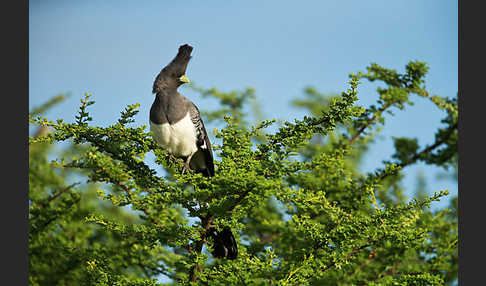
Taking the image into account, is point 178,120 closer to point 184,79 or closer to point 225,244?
point 184,79

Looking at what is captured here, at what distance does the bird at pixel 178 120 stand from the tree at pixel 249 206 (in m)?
0.30

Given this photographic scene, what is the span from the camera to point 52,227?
438cm

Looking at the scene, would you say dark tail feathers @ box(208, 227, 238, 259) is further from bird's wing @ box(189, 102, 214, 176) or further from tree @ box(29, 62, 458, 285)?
bird's wing @ box(189, 102, 214, 176)

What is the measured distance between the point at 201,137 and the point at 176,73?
0.59m

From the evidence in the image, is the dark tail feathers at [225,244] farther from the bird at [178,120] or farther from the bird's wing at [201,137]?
the bird's wing at [201,137]

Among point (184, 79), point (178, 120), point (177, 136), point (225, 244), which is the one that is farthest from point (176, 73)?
point (225, 244)

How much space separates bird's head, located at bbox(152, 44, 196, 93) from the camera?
4168 millimetres

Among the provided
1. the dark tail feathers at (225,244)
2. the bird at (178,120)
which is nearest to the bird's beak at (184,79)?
the bird at (178,120)

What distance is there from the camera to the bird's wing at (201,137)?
4164 millimetres

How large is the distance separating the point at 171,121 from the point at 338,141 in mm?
1752

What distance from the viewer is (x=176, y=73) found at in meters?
4.18

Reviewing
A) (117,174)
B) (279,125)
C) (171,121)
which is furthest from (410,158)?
(117,174)

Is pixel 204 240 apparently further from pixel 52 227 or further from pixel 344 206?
pixel 52 227

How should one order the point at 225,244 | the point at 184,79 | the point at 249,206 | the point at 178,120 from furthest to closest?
1. the point at 184,79
2. the point at 178,120
3. the point at 225,244
4. the point at 249,206
